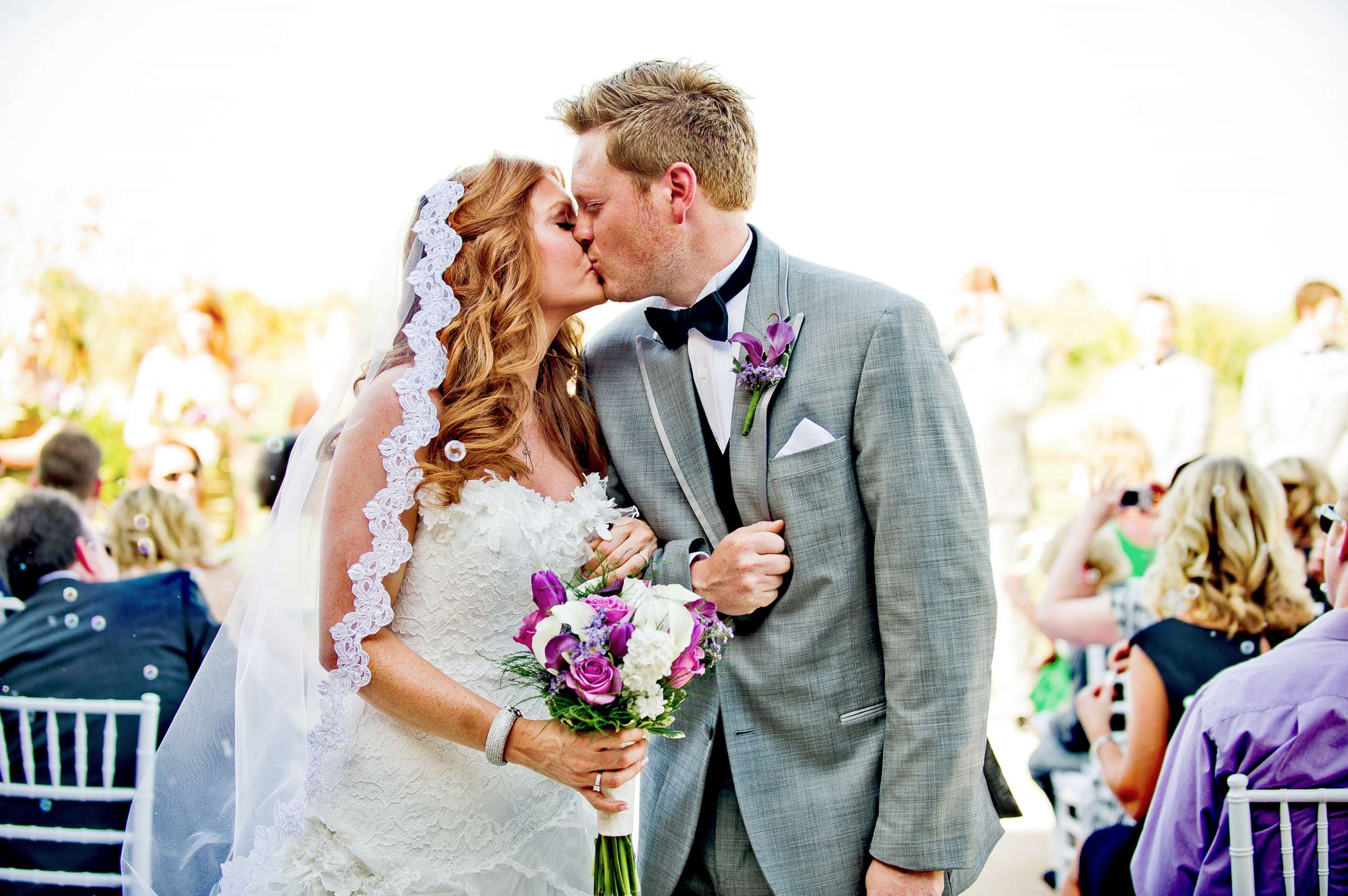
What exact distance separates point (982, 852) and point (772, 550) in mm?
623

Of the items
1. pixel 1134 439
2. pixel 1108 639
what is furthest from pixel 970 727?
pixel 1134 439

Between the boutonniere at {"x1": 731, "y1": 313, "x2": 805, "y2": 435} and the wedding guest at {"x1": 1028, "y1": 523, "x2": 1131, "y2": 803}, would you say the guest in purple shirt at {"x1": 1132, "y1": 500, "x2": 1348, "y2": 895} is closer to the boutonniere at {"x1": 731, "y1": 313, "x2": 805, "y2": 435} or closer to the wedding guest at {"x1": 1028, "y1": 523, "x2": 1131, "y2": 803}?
the boutonniere at {"x1": 731, "y1": 313, "x2": 805, "y2": 435}

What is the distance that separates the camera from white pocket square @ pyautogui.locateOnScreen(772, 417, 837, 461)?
168 centimetres

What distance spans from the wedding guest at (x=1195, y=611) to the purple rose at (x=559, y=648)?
1.98 m

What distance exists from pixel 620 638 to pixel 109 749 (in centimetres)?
191

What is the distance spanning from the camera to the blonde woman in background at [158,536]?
3465 millimetres

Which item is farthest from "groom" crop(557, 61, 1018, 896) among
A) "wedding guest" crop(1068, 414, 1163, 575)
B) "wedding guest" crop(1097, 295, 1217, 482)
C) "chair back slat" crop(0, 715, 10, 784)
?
"wedding guest" crop(1097, 295, 1217, 482)

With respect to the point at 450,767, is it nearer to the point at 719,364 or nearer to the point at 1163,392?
the point at 719,364

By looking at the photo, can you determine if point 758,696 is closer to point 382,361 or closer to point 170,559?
point 382,361

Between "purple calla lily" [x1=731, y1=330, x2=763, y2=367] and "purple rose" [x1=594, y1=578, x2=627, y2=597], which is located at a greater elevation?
"purple calla lily" [x1=731, y1=330, x2=763, y2=367]

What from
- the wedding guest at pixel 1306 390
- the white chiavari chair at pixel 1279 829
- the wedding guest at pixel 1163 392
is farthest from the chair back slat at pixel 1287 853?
the wedding guest at pixel 1306 390

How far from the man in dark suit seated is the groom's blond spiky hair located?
1.86 meters

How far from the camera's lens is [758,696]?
1731 mm

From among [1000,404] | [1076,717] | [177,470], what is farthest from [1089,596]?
[177,470]
